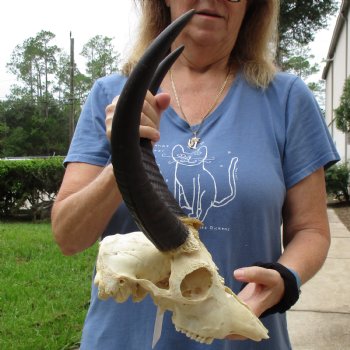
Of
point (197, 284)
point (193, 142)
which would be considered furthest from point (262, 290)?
point (193, 142)

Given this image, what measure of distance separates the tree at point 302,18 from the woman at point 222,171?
539 inches

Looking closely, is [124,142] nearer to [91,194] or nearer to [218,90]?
[91,194]

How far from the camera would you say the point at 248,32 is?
220 centimetres

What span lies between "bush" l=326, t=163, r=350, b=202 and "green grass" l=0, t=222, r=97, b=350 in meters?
9.30

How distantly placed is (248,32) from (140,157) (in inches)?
50.8

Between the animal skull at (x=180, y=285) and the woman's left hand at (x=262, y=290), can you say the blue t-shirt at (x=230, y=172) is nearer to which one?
the woman's left hand at (x=262, y=290)

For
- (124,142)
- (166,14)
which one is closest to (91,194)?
(124,142)

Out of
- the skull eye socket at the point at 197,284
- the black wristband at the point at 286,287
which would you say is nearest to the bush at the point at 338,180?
the black wristband at the point at 286,287

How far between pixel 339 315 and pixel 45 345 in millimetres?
2797

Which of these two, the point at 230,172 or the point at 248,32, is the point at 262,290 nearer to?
the point at 230,172

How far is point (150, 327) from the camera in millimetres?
1836

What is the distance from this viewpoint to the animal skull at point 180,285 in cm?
131

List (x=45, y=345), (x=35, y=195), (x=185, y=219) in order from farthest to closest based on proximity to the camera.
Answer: (x=35, y=195) → (x=45, y=345) → (x=185, y=219)

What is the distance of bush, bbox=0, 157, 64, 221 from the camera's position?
13.4 meters
